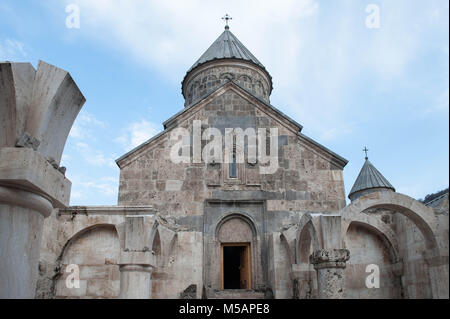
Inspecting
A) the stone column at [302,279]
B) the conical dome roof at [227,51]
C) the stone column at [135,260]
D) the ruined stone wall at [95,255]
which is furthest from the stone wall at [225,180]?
Answer: the conical dome roof at [227,51]

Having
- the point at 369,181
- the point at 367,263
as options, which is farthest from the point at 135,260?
the point at 369,181

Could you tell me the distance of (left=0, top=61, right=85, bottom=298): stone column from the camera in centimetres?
237

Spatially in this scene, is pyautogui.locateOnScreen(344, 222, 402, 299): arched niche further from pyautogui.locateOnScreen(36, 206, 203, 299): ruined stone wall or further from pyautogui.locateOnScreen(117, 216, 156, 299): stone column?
pyautogui.locateOnScreen(117, 216, 156, 299): stone column

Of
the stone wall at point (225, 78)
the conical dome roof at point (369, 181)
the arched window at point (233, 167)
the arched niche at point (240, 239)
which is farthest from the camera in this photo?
the conical dome roof at point (369, 181)

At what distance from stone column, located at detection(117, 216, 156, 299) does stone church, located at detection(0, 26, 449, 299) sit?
0.7 inches

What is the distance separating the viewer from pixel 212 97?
1061 cm

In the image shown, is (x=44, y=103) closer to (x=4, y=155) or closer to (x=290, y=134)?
(x=4, y=155)

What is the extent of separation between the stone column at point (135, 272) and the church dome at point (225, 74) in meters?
8.40

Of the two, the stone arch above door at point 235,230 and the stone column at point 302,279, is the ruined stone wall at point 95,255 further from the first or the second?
the stone column at point 302,279

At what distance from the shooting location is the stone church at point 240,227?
6324 millimetres
